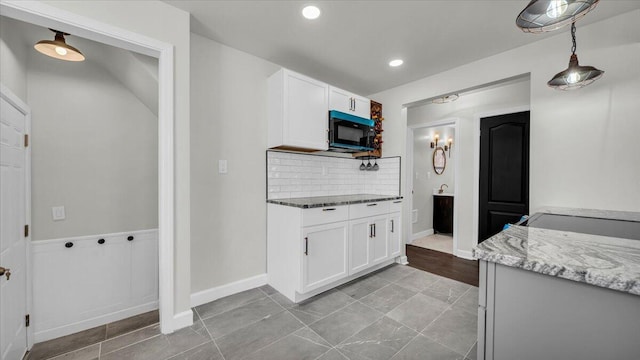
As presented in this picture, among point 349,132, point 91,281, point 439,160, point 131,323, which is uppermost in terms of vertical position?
point 349,132

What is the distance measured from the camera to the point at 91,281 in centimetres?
205

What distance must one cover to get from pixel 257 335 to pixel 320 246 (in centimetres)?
88

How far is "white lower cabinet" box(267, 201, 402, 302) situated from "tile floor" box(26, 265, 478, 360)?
19 cm

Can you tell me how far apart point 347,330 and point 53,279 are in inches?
91.2

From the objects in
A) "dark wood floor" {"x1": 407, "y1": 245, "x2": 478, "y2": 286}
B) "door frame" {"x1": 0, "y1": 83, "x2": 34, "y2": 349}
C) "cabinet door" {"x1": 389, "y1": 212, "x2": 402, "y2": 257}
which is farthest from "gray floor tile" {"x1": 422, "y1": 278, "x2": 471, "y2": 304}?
"door frame" {"x1": 0, "y1": 83, "x2": 34, "y2": 349}

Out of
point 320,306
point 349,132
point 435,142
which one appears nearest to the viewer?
point 320,306

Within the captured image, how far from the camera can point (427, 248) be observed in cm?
409

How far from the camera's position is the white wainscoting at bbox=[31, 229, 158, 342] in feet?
6.12

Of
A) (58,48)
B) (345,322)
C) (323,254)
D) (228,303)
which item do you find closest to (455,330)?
(345,322)

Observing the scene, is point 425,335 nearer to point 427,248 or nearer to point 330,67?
point 427,248

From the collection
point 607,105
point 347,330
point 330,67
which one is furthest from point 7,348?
point 607,105

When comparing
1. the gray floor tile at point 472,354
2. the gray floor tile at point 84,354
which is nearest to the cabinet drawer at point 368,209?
the gray floor tile at point 472,354

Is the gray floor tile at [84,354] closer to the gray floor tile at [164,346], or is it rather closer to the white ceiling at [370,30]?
the gray floor tile at [164,346]

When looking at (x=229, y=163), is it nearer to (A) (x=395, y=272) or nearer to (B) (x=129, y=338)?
(B) (x=129, y=338)
